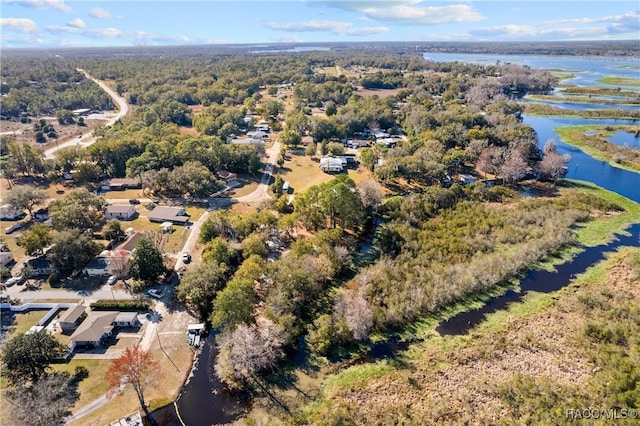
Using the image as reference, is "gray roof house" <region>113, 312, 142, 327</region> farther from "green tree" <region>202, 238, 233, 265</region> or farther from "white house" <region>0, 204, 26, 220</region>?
"white house" <region>0, 204, 26, 220</region>

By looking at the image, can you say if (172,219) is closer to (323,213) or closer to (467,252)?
(323,213)

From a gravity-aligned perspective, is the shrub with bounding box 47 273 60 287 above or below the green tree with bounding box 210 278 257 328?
below

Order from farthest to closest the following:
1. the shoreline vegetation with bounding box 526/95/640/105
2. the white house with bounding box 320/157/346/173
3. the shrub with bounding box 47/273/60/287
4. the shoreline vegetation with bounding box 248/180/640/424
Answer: the shoreline vegetation with bounding box 526/95/640/105
the white house with bounding box 320/157/346/173
the shrub with bounding box 47/273/60/287
the shoreline vegetation with bounding box 248/180/640/424

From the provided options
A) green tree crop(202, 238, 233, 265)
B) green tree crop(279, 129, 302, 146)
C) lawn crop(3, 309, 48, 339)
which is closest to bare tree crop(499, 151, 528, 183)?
green tree crop(279, 129, 302, 146)

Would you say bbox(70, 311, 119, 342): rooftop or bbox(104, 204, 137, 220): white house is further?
bbox(104, 204, 137, 220): white house

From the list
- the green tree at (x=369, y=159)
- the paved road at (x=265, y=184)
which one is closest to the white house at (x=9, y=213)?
the paved road at (x=265, y=184)

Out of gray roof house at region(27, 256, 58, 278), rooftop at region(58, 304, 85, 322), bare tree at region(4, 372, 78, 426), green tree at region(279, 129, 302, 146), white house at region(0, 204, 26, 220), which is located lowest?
bare tree at region(4, 372, 78, 426)

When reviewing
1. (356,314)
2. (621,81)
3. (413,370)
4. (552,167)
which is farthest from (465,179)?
(621,81)

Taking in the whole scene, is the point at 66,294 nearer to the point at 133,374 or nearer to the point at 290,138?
the point at 133,374
